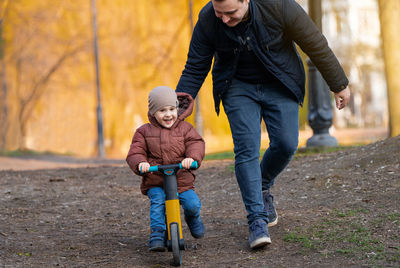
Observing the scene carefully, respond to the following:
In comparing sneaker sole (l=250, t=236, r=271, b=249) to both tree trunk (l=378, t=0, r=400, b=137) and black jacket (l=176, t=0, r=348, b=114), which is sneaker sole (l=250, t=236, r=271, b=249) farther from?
tree trunk (l=378, t=0, r=400, b=137)

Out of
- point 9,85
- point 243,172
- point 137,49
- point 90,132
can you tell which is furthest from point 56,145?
point 243,172

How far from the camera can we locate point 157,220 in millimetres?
4531

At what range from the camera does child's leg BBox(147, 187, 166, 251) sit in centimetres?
447

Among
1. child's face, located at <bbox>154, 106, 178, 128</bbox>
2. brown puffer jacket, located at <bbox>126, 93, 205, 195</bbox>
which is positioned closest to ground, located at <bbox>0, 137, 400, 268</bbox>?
brown puffer jacket, located at <bbox>126, 93, 205, 195</bbox>

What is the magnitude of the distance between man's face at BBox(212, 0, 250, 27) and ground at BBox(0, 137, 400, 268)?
164 centimetres

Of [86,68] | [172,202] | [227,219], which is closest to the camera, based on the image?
[172,202]

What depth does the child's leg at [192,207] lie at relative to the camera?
4602 millimetres

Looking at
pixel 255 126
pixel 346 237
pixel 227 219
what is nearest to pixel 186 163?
pixel 255 126

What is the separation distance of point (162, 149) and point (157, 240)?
0.63 metres

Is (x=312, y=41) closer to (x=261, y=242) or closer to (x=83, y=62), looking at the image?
(x=261, y=242)

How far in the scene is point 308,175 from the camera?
25.3ft

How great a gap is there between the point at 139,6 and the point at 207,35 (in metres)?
20.5

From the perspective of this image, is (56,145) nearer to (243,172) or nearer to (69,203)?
(69,203)

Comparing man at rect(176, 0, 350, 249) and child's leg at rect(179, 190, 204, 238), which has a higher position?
man at rect(176, 0, 350, 249)
